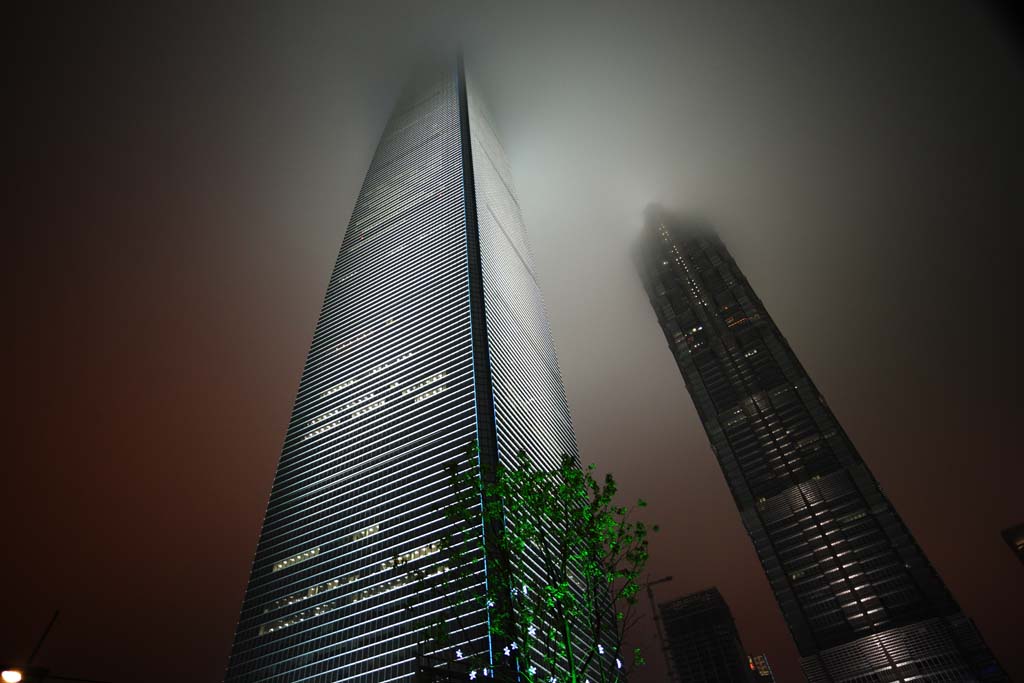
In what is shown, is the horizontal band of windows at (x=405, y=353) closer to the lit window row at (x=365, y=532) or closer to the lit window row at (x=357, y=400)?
the lit window row at (x=357, y=400)

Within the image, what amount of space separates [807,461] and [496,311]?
10571 centimetres

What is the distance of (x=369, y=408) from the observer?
4589 inches

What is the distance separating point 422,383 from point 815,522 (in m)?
113

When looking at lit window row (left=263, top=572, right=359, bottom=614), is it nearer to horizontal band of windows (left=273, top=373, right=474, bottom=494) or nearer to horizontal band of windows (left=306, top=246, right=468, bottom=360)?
horizontal band of windows (left=273, top=373, right=474, bottom=494)

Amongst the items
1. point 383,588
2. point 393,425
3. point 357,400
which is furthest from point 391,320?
point 383,588

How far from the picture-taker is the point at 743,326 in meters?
192

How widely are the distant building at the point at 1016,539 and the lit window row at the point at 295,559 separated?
16135cm

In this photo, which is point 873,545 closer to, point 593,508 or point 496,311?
point 496,311


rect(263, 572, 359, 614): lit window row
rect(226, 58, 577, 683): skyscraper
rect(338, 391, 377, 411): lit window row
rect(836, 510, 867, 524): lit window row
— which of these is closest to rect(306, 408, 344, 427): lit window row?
rect(226, 58, 577, 683): skyscraper

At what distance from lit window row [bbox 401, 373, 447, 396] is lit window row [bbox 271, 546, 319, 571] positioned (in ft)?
106

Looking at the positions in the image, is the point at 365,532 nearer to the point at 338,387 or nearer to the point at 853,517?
the point at 338,387

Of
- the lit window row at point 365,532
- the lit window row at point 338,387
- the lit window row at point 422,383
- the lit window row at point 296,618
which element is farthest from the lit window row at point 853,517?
the lit window row at point 338,387

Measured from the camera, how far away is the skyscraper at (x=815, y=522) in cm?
12400

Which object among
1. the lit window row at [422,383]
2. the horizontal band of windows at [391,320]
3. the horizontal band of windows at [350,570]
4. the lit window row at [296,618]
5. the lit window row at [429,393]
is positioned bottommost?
the lit window row at [296,618]
